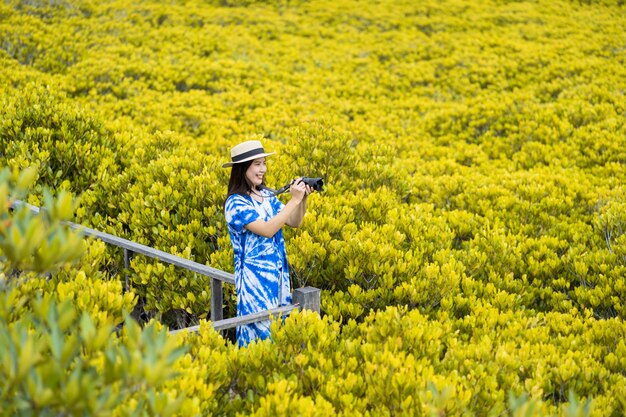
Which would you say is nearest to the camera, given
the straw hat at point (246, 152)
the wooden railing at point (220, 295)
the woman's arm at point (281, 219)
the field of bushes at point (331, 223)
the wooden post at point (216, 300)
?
the field of bushes at point (331, 223)

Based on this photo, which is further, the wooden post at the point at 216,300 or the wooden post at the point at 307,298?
the wooden post at the point at 216,300

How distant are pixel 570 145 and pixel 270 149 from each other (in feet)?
21.5

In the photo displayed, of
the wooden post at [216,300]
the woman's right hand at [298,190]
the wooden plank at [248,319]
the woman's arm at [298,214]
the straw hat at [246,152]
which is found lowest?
the wooden post at [216,300]

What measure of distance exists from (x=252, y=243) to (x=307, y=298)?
2.07 ft

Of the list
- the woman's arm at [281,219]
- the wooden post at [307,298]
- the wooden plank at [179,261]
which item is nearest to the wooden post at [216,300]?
the wooden plank at [179,261]

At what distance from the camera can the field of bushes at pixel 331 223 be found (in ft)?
7.41

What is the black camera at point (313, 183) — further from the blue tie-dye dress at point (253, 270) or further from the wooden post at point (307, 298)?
the wooden post at point (307, 298)

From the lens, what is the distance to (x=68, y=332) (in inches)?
112

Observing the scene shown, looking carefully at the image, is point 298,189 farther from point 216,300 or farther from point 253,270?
point 216,300

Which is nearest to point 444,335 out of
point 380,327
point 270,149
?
point 380,327

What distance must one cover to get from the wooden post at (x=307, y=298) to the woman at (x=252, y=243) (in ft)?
1.11

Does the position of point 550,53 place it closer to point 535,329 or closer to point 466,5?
point 466,5

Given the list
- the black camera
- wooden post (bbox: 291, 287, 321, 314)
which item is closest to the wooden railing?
wooden post (bbox: 291, 287, 321, 314)

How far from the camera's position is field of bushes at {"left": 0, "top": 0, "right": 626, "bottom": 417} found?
7.41ft
